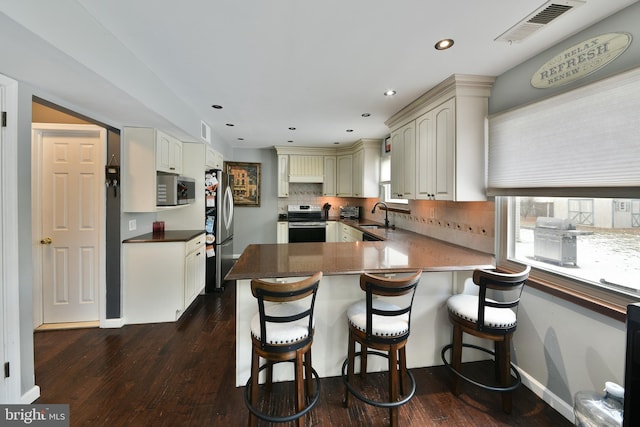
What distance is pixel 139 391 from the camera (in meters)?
1.82

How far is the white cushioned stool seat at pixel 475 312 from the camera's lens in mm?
1633

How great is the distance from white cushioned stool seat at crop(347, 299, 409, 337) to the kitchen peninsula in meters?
0.24

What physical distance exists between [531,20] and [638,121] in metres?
0.78

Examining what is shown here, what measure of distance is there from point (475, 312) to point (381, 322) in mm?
697

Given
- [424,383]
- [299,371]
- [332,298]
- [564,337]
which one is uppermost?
[332,298]

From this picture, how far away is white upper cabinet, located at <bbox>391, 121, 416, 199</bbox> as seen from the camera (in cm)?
289

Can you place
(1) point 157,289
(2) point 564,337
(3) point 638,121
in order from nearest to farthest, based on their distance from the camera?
(3) point 638,121 < (2) point 564,337 < (1) point 157,289

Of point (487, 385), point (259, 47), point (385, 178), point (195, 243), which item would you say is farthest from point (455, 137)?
point (195, 243)

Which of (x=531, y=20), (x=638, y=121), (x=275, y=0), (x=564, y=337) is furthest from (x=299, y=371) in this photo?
(x=531, y=20)

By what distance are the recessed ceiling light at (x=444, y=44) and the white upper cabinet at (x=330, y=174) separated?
12.1ft

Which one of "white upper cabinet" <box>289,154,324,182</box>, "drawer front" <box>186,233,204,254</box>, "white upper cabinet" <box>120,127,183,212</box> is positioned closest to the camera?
"white upper cabinet" <box>120,127,183,212</box>

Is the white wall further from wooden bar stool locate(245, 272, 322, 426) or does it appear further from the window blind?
wooden bar stool locate(245, 272, 322, 426)

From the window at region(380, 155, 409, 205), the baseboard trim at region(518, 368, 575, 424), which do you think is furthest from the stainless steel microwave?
the baseboard trim at region(518, 368, 575, 424)

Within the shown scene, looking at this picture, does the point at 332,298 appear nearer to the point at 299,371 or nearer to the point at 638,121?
the point at 299,371
